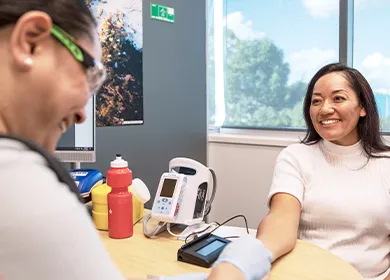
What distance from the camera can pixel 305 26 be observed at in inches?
101

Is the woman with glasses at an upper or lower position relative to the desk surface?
upper

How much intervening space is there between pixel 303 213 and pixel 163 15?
4.98 feet

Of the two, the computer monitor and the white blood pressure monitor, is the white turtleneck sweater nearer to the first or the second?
the white blood pressure monitor

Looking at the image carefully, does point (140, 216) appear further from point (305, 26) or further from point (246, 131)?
point (305, 26)

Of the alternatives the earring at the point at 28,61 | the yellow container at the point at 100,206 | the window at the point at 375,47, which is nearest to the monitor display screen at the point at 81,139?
the yellow container at the point at 100,206

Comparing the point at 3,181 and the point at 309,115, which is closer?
the point at 3,181

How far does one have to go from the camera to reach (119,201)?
120 centimetres

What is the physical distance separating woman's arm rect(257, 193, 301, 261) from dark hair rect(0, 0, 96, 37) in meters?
0.81

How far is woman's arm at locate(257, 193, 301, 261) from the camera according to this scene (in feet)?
3.66

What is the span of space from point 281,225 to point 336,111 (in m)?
0.56

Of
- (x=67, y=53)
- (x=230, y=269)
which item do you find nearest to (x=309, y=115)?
(x=230, y=269)

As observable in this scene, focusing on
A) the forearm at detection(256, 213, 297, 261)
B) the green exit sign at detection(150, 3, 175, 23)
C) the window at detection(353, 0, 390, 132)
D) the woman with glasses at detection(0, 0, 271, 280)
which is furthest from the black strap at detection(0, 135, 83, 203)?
the window at detection(353, 0, 390, 132)

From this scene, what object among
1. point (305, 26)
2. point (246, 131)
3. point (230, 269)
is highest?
point (305, 26)

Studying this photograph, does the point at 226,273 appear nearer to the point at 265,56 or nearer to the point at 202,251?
the point at 202,251
